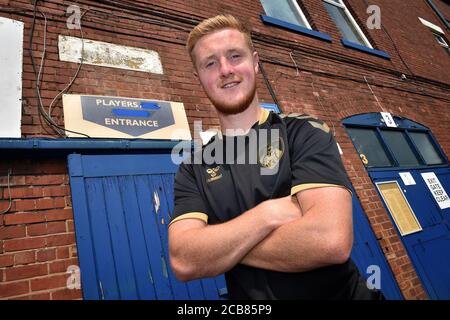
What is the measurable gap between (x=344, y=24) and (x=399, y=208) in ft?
15.3

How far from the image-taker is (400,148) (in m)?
5.35

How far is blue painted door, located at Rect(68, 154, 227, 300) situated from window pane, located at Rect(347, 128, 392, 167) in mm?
3361

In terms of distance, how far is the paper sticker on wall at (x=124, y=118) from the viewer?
2668mm

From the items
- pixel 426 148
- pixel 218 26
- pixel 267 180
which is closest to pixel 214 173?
pixel 267 180

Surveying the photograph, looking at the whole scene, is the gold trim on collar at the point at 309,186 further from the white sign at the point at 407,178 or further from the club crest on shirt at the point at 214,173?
the white sign at the point at 407,178

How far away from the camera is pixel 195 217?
1472 mm

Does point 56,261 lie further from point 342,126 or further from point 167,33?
point 342,126

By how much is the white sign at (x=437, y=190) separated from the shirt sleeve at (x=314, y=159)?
4860 mm

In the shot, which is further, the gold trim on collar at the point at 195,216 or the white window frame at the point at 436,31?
the white window frame at the point at 436,31

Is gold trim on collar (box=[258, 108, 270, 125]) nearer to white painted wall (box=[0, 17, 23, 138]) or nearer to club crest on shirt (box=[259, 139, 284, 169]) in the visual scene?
club crest on shirt (box=[259, 139, 284, 169])

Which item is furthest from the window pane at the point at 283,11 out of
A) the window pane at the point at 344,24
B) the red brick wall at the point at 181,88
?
the window pane at the point at 344,24

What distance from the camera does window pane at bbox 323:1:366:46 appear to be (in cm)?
661

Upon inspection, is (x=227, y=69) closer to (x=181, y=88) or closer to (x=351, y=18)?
(x=181, y=88)
